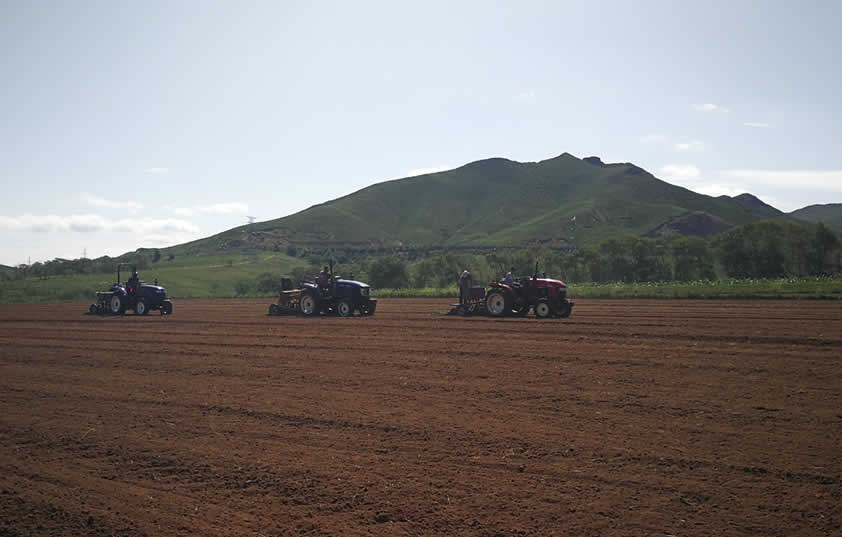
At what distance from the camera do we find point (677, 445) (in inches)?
261

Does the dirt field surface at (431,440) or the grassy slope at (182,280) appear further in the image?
the grassy slope at (182,280)

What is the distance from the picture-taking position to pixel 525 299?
2105cm

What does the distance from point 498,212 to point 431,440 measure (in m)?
149

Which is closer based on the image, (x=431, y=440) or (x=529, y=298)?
(x=431, y=440)

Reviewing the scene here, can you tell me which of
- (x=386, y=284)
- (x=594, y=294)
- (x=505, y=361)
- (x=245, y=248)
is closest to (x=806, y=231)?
(x=594, y=294)

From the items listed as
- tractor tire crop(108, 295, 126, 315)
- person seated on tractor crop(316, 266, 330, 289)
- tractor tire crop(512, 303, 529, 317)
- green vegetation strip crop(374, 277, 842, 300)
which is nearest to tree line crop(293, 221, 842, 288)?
green vegetation strip crop(374, 277, 842, 300)

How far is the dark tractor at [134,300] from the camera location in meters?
26.6

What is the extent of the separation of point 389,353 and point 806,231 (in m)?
46.9

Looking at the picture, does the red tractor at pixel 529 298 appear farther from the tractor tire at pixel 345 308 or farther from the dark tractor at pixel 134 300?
the dark tractor at pixel 134 300

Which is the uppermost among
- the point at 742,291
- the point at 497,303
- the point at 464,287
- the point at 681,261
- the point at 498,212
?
the point at 498,212

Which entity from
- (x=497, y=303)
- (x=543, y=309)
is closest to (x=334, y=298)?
(x=497, y=303)

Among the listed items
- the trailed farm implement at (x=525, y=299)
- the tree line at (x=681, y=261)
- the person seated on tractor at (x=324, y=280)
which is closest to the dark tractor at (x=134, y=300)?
the person seated on tractor at (x=324, y=280)

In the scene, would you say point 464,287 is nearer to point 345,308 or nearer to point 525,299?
point 525,299

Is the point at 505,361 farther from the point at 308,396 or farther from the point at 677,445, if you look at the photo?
the point at 677,445
